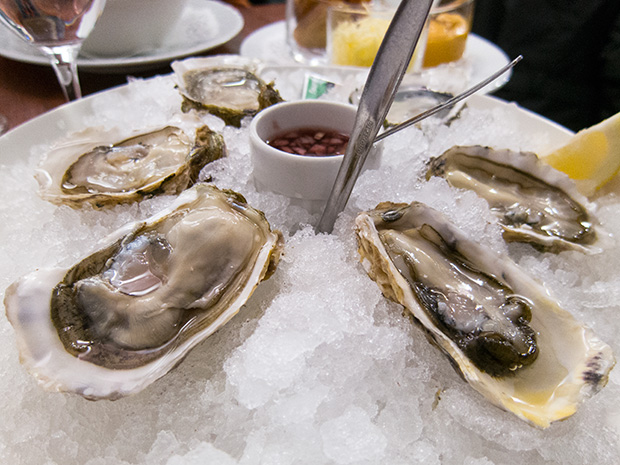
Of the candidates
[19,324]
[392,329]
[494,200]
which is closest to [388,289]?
[392,329]

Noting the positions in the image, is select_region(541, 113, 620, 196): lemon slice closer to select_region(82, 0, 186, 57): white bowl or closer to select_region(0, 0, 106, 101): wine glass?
select_region(0, 0, 106, 101): wine glass

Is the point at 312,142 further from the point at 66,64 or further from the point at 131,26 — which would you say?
the point at 131,26

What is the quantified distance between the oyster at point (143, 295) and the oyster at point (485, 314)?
195 millimetres

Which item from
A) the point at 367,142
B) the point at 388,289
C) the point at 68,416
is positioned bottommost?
the point at 68,416

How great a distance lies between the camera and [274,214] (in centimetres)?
88

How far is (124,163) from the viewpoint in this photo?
0.99m

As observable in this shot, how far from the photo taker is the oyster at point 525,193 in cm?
87

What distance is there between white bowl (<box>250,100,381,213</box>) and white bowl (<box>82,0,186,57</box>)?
946 mm

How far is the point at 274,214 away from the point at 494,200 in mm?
435

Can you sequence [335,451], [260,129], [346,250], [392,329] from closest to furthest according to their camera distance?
[335,451] < [392,329] < [346,250] < [260,129]

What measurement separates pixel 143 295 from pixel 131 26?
124 centimetres

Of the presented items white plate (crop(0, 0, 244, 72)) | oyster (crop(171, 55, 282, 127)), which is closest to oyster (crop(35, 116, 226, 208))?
oyster (crop(171, 55, 282, 127))

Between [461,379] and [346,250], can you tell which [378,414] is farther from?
[346,250]

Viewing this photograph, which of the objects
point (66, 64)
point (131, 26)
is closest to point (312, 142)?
point (66, 64)
